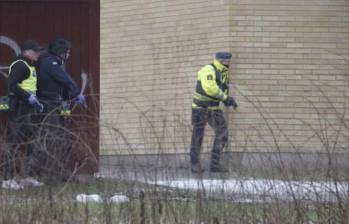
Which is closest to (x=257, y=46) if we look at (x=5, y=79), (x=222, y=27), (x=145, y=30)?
(x=222, y=27)

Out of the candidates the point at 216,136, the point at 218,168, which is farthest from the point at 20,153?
the point at 216,136

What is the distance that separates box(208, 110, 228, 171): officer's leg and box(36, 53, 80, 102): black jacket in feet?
7.67

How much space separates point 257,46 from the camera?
1336 cm

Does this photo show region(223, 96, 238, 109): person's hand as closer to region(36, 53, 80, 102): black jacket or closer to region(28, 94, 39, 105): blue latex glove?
region(36, 53, 80, 102): black jacket

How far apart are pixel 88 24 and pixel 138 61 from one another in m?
2.68

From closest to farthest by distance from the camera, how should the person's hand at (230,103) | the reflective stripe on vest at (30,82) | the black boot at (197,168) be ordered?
the black boot at (197,168) → the reflective stripe on vest at (30,82) → the person's hand at (230,103)

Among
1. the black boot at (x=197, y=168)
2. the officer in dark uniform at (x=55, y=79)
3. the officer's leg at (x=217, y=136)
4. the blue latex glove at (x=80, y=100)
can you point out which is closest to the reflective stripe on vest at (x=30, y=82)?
the officer in dark uniform at (x=55, y=79)

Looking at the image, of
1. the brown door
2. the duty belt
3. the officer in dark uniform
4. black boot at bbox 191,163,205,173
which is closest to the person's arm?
the officer in dark uniform

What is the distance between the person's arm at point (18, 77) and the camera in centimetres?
1065

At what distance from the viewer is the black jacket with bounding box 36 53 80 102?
1088 cm

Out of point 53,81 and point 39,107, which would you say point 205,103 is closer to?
point 53,81

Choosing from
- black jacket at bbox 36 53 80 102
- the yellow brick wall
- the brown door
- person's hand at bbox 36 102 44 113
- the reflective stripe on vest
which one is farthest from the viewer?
the yellow brick wall

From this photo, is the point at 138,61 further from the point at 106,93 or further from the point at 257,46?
the point at 257,46

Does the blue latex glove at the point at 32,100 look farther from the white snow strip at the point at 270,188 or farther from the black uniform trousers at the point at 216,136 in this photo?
the white snow strip at the point at 270,188
